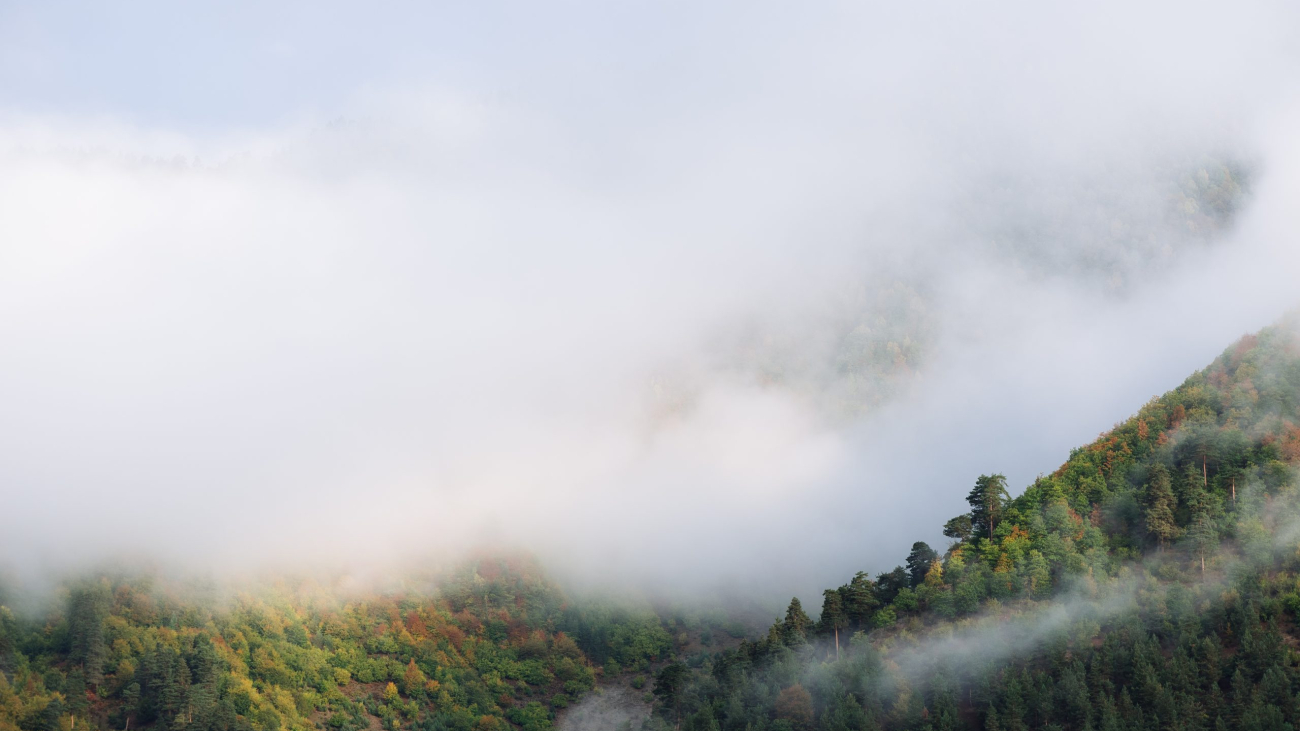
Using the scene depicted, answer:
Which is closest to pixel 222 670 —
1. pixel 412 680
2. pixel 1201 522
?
pixel 412 680

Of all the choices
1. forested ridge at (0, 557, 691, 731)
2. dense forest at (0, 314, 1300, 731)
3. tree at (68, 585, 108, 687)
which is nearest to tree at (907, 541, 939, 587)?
dense forest at (0, 314, 1300, 731)

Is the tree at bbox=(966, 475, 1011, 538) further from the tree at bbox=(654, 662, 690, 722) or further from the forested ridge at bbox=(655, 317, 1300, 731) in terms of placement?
the tree at bbox=(654, 662, 690, 722)

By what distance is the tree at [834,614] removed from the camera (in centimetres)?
15538

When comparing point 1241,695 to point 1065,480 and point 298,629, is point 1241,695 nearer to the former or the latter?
point 1065,480

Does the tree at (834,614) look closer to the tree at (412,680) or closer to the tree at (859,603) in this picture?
the tree at (859,603)

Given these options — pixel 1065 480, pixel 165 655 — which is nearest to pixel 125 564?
pixel 165 655

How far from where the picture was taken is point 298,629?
Result: 188 metres

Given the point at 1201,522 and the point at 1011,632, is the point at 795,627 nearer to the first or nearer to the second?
the point at 1011,632

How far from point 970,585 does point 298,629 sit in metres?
106

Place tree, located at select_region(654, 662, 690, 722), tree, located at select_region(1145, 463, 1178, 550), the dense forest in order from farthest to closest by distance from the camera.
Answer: tree, located at select_region(654, 662, 690, 722) → tree, located at select_region(1145, 463, 1178, 550) → the dense forest

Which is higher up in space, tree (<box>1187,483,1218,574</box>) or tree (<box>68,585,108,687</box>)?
tree (<box>68,585,108,687</box>)

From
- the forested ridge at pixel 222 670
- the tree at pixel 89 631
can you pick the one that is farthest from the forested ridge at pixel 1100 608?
the tree at pixel 89 631

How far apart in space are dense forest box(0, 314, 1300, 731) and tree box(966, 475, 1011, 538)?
33 centimetres

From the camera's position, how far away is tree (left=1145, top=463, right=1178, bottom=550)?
452ft
